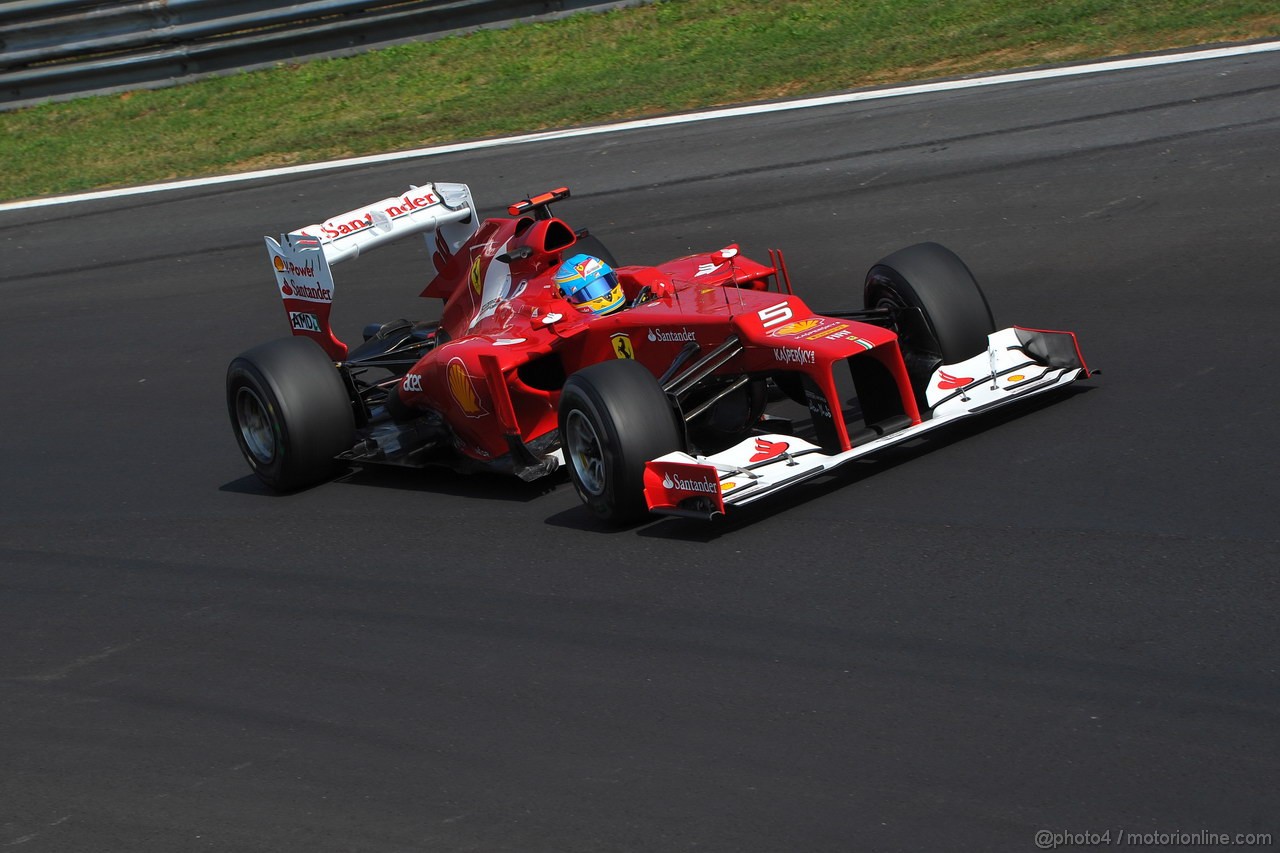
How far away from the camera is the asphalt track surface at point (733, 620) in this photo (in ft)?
14.1

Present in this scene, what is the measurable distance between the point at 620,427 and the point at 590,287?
148 cm

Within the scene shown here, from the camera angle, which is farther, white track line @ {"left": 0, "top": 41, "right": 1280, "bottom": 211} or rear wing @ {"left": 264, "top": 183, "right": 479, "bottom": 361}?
white track line @ {"left": 0, "top": 41, "right": 1280, "bottom": 211}

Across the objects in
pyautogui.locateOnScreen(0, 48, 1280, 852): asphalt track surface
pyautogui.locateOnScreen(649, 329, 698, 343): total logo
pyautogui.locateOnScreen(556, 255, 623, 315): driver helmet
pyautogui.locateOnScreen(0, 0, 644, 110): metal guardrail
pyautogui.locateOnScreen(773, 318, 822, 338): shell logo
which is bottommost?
pyautogui.locateOnScreen(0, 48, 1280, 852): asphalt track surface

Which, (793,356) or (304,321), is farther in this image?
(304,321)

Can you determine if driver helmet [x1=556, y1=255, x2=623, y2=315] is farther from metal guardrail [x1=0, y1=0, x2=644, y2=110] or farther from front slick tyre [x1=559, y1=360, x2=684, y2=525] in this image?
metal guardrail [x1=0, y1=0, x2=644, y2=110]

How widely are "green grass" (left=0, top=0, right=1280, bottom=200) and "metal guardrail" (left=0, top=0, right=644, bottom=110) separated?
0.19 meters

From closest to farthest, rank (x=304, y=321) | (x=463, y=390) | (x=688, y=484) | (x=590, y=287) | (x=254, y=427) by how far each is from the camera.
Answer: (x=688, y=484) < (x=463, y=390) < (x=590, y=287) < (x=254, y=427) < (x=304, y=321)

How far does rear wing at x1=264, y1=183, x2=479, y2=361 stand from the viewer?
8547mm

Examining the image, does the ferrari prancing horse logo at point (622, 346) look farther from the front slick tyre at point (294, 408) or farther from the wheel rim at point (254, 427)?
the wheel rim at point (254, 427)

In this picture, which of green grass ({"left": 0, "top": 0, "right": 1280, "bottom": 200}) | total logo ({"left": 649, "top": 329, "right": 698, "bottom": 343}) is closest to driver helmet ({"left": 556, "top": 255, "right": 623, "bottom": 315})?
total logo ({"left": 649, "top": 329, "right": 698, "bottom": 343})

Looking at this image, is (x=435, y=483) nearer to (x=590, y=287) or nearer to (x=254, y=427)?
(x=254, y=427)

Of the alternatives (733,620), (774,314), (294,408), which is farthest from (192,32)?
(733,620)

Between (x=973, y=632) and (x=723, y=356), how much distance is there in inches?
82.2

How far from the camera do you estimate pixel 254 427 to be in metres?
8.05
